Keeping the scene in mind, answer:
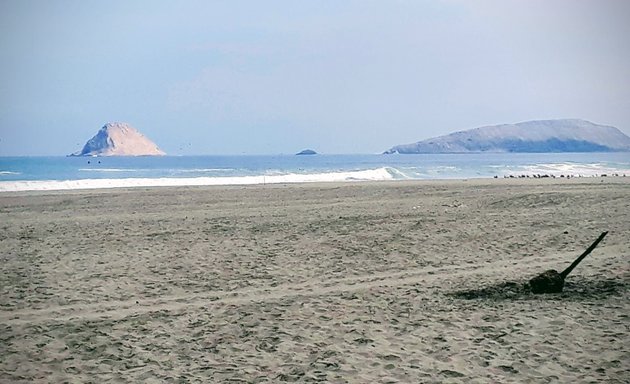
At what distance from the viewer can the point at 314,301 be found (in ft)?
24.7

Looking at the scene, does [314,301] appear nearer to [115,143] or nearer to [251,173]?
[251,173]

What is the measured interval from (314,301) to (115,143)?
7131 inches

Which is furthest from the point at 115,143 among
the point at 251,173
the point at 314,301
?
the point at 314,301

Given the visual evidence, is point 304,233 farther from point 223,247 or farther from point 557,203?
point 557,203

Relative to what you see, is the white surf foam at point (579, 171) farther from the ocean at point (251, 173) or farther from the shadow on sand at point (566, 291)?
the shadow on sand at point (566, 291)

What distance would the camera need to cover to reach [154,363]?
5.45 meters

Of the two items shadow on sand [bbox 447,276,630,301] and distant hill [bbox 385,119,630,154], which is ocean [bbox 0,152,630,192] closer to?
shadow on sand [bbox 447,276,630,301]

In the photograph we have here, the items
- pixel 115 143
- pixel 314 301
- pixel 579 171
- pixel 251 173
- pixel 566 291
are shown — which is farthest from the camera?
pixel 115 143

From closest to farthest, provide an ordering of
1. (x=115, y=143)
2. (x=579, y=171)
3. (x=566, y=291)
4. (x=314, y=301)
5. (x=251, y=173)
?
(x=314, y=301) → (x=566, y=291) → (x=251, y=173) → (x=579, y=171) → (x=115, y=143)

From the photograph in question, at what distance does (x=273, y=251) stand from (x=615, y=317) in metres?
6.39

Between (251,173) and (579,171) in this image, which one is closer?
(251,173)

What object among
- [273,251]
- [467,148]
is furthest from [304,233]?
[467,148]

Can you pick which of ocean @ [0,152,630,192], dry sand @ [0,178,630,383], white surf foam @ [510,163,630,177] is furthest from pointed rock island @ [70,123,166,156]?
dry sand @ [0,178,630,383]

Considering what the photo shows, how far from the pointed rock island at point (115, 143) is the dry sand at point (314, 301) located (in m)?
171
